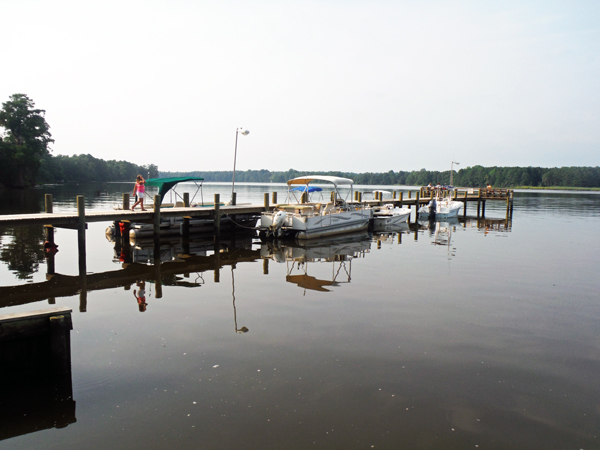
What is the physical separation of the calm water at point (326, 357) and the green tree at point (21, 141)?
67.1m

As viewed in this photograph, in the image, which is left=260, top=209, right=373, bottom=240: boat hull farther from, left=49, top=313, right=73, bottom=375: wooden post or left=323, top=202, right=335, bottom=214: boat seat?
left=49, top=313, right=73, bottom=375: wooden post

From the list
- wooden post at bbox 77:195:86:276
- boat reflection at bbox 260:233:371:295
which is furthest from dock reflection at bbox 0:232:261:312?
Answer: boat reflection at bbox 260:233:371:295

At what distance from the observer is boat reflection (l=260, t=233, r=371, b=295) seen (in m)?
14.0

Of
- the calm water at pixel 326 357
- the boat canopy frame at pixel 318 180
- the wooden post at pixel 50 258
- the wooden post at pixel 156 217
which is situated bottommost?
the calm water at pixel 326 357

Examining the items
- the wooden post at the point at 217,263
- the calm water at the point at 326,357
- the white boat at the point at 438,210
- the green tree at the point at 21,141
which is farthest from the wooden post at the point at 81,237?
the green tree at the point at 21,141

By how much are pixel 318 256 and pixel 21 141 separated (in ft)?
262

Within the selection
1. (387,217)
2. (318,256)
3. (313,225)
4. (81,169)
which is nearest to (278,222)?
(313,225)

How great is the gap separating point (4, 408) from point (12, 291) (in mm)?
7258

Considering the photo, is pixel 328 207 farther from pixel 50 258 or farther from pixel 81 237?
pixel 50 258

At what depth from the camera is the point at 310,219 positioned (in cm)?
2242

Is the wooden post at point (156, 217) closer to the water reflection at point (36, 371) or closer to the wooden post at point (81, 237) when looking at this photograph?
the wooden post at point (81, 237)

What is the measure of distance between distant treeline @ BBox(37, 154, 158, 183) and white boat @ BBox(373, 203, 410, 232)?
7969cm

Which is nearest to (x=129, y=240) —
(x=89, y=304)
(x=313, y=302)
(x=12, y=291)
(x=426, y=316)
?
(x=12, y=291)

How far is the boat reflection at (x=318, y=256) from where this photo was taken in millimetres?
13992
